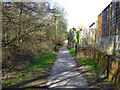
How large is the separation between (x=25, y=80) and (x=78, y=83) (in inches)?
93.4

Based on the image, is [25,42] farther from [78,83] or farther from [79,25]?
[79,25]

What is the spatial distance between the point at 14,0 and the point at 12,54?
3153mm

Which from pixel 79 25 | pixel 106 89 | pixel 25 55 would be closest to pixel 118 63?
pixel 106 89

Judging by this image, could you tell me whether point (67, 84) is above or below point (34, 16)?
below

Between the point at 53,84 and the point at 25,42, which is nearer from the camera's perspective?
the point at 53,84

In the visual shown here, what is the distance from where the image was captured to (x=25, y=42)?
855cm

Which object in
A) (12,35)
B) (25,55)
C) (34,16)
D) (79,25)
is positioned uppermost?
(79,25)

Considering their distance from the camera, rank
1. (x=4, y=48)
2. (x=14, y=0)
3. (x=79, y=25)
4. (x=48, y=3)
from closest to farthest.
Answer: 1. (x=14, y=0)
2. (x=4, y=48)
3. (x=48, y=3)
4. (x=79, y=25)

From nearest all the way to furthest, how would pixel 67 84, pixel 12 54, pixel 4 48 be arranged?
pixel 67 84 → pixel 4 48 → pixel 12 54

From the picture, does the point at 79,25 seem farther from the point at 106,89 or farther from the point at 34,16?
the point at 106,89

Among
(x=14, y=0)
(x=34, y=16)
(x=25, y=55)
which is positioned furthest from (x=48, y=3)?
(x=25, y=55)

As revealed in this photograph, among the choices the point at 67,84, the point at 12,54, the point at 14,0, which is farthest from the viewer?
the point at 12,54

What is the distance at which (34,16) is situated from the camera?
7.60m

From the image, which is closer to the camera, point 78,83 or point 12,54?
point 78,83
